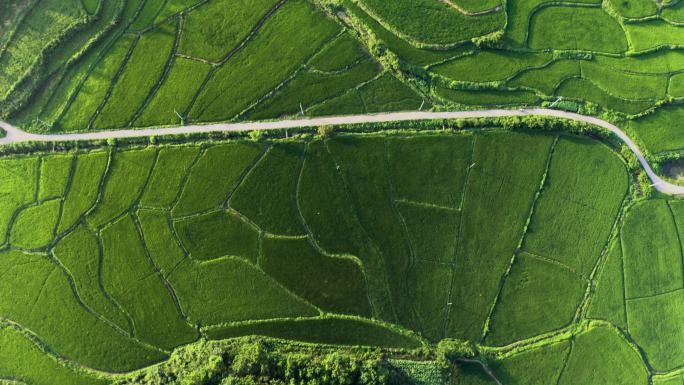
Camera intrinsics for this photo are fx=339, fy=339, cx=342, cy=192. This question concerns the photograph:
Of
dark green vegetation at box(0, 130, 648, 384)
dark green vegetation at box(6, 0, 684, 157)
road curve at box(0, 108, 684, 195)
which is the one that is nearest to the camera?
dark green vegetation at box(0, 130, 648, 384)

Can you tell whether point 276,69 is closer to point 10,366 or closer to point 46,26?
point 46,26

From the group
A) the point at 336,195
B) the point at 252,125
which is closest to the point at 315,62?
the point at 252,125

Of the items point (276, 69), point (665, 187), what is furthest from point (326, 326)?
point (665, 187)

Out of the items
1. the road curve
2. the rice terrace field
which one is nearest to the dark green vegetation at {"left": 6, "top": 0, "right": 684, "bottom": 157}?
the rice terrace field

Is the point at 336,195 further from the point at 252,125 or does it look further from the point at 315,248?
the point at 252,125

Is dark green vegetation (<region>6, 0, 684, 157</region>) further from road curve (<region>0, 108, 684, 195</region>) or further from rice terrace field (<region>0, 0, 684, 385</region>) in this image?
road curve (<region>0, 108, 684, 195</region>)

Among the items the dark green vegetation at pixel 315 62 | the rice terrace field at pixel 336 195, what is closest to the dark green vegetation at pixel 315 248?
the rice terrace field at pixel 336 195

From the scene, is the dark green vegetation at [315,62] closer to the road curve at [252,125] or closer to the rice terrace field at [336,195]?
the rice terrace field at [336,195]
